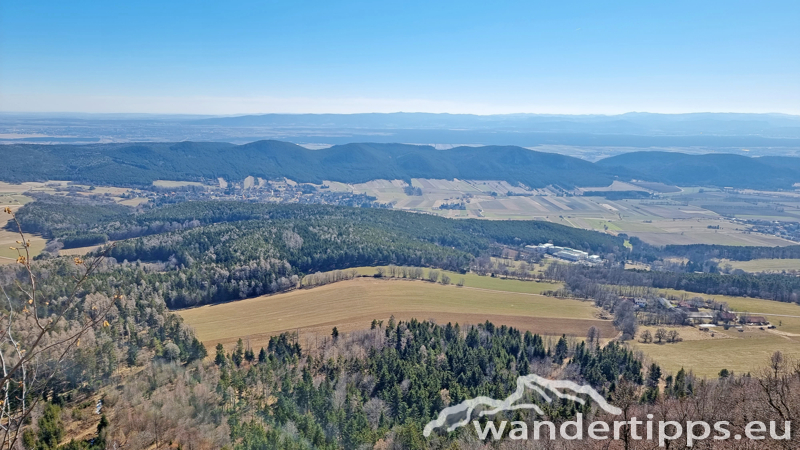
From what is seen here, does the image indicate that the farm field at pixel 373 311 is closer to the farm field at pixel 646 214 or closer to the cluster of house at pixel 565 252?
the cluster of house at pixel 565 252

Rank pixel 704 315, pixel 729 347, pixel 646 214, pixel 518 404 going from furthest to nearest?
1. pixel 646 214
2. pixel 704 315
3. pixel 729 347
4. pixel 518 404

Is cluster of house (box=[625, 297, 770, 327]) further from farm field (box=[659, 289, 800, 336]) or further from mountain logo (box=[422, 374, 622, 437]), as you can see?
mountain logo (box=[422, 374, 622, 437])

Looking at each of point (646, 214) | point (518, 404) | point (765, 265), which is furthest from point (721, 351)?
point (646, 214)

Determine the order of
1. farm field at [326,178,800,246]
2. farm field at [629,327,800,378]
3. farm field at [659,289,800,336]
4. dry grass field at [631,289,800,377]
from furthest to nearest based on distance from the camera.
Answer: farm field at [326,178,800,246], farm field at [659,289,800,336], dry grass field at [631,289,800,377], farm field at [629,327,800,378]

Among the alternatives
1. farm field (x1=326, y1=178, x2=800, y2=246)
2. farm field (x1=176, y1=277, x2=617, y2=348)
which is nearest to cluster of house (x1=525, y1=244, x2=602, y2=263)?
farm field (x1=326, y1=178, x2=800, y2=246)

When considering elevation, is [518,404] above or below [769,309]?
above

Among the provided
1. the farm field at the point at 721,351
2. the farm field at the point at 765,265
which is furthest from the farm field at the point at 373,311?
the farm field at the point at 765,265

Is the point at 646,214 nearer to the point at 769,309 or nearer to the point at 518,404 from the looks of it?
the point at 769,309
